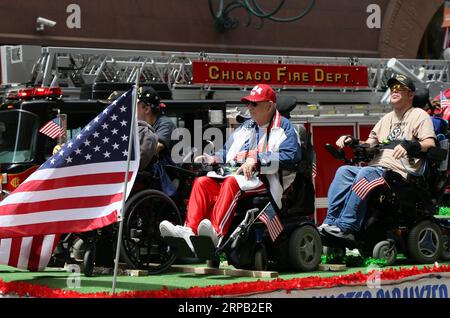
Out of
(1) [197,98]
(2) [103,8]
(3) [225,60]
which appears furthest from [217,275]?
(2) [103,8]

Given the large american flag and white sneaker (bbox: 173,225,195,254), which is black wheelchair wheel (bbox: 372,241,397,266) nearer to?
white sneaker (bbox: 173,225,195,254)

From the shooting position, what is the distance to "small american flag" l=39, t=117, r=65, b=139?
36.6 ft

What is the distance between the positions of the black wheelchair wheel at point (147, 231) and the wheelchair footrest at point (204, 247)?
30.5 inches

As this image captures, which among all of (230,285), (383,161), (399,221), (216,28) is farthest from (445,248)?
(216,28)

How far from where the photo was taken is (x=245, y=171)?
316 inches

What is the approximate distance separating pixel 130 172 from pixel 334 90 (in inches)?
428

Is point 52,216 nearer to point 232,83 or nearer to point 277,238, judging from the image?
point 277,238

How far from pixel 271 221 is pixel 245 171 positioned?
1.57 feet

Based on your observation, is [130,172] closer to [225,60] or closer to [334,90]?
[225,60]

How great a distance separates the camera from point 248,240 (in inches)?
316

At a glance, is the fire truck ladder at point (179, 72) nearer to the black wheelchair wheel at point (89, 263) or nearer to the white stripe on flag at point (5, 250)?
the black wheelchair wheel at point (89, 263)

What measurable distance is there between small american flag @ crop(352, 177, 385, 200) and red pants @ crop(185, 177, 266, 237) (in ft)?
3.42

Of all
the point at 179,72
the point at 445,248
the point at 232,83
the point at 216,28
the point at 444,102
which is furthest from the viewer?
the point at 216,28

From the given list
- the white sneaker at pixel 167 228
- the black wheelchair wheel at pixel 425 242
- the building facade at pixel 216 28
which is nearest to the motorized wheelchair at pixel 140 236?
the white sneaker at pixel 167 228
